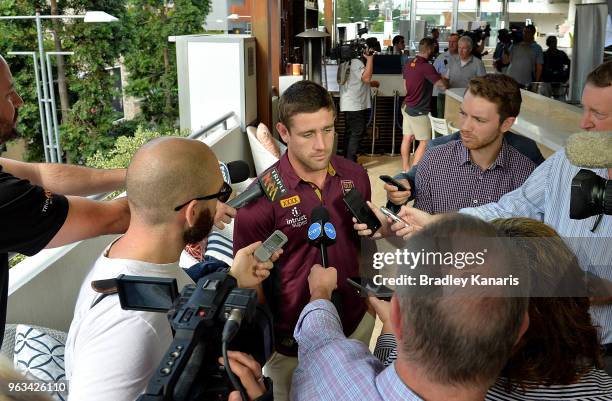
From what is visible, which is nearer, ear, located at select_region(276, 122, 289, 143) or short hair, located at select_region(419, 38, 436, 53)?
ear, located at select_region(276, 122, 289, 143)

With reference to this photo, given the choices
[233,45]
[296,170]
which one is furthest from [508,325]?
[233,45]

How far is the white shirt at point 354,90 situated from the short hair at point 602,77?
17.7 ft

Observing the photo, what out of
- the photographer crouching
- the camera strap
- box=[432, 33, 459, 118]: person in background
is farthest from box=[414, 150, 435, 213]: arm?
box=[432, 33, 459, 118]: person in background

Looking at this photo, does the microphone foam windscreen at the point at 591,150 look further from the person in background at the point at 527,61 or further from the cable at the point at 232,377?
the person in background at the point at 527,61

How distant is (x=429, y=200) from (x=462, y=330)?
138cm

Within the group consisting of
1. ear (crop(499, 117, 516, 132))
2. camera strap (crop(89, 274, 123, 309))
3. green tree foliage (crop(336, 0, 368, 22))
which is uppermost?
green tree foliage (crop(336, 0, 368, 22))

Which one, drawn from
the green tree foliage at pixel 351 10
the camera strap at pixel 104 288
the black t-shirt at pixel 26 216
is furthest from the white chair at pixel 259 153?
the green tree foliage at pixel 351 10

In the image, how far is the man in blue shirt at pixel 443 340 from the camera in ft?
2.71

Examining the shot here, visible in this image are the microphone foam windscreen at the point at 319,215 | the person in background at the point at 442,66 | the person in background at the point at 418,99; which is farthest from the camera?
the person in background at the point at 442,66

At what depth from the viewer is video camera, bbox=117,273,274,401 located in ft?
2.56

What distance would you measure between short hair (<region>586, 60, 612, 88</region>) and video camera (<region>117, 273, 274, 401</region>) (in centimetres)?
127

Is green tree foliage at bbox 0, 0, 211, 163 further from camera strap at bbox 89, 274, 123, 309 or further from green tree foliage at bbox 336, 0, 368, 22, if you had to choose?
camera strap at bbox 89, 274, 123, 309

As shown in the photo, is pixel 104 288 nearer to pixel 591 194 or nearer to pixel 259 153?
pixel 591 194

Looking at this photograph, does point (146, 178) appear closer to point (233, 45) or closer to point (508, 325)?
point (508, 325)
